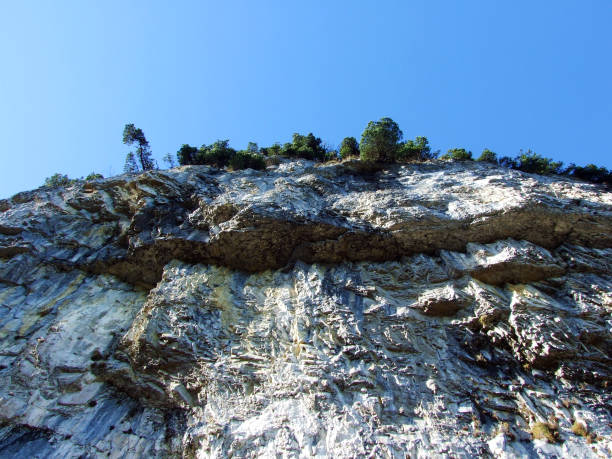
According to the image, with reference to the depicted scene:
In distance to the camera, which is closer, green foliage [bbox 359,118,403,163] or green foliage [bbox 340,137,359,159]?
green foliage [bbox 359,118,403,163]

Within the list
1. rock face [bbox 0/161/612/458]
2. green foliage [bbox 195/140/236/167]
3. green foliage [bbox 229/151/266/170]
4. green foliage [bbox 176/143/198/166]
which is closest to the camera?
rock face [bbox 0/161/612/458]

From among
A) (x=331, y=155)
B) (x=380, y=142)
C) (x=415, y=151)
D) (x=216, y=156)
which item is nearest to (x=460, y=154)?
(x=415, y=151)

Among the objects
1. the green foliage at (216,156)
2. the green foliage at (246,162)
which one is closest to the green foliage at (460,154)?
the green foliage at (246,162)

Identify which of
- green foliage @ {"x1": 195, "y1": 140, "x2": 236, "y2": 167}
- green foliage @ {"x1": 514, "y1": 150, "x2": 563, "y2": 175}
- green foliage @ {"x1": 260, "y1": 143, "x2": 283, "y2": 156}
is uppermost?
green foliage @ {"x1": 260, "y1": 143, "x2": 283, "y2": 156}

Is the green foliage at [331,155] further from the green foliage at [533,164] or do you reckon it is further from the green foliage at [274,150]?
the green foliage at [533,164]

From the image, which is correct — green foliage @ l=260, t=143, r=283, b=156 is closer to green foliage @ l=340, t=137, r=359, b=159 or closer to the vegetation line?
the vegetation line

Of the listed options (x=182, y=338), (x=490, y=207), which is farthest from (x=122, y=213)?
(x=490, y=207)

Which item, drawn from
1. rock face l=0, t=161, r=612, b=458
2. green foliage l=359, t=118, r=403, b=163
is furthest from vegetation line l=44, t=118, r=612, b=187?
rock face l=0, t=161, r=612, b=458

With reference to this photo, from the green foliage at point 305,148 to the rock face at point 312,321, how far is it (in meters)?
7.99

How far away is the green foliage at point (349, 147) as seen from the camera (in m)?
22.6

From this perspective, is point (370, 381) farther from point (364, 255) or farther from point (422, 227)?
point (422, 227)

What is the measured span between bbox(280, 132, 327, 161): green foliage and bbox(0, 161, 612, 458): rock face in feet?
26.2

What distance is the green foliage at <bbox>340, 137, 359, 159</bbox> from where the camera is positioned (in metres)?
22.6

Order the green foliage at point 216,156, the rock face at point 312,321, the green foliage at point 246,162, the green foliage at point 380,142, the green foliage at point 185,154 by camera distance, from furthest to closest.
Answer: the green foliage at point 185,154
the green foliage at point 216,156
the green foliage at point 246,162
the green foliage at point 380,142
the rock face at point 312,321
